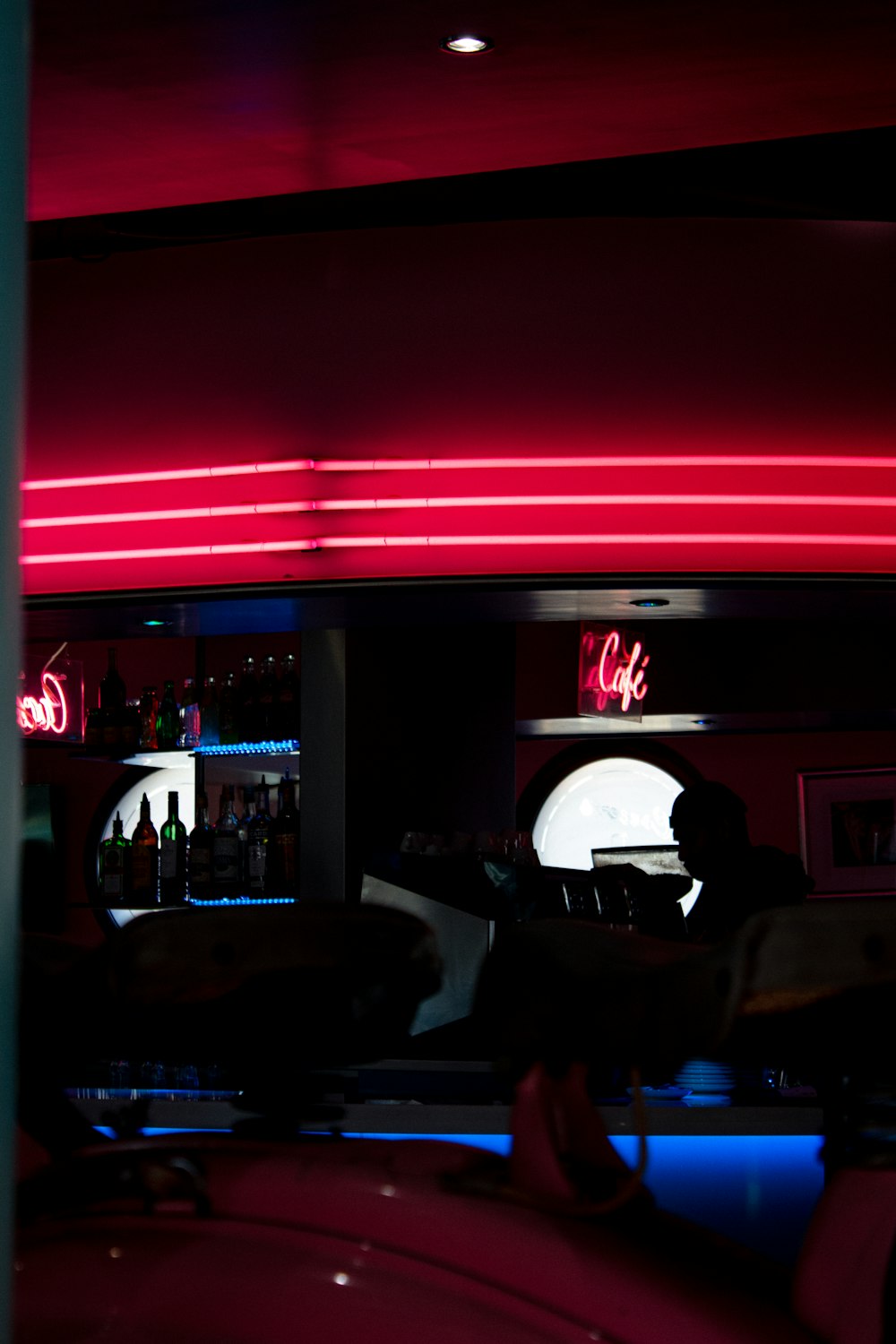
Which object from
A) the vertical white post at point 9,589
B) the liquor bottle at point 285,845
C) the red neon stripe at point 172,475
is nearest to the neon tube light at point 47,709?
the liquor bottle at point 285,845

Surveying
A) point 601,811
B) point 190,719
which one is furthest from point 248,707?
point 601,811

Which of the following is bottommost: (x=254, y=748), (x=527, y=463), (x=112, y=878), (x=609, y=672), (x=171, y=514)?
(x=112, y=878)

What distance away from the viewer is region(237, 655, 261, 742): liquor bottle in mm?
5105

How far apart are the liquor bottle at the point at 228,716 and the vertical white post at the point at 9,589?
14.5 ft

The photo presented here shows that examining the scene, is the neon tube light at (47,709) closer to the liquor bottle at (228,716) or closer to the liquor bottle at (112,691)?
the liquor bottle at (112,691)

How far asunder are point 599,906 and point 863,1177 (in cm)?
234

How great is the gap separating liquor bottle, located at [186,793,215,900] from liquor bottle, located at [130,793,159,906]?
7.5 inches

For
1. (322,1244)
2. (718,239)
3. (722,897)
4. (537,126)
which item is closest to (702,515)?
(718,239)

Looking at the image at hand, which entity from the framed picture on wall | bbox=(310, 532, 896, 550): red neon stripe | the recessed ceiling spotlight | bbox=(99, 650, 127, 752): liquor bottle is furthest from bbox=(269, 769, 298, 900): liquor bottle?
the framed picture on wall

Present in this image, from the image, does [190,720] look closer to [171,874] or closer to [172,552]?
[171,874]

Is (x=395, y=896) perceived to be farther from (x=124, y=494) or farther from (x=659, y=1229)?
(x=659, y=1229)

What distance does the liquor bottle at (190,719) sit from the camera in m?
5.33

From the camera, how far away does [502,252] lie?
3689mm

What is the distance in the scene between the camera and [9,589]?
28.9 inches
